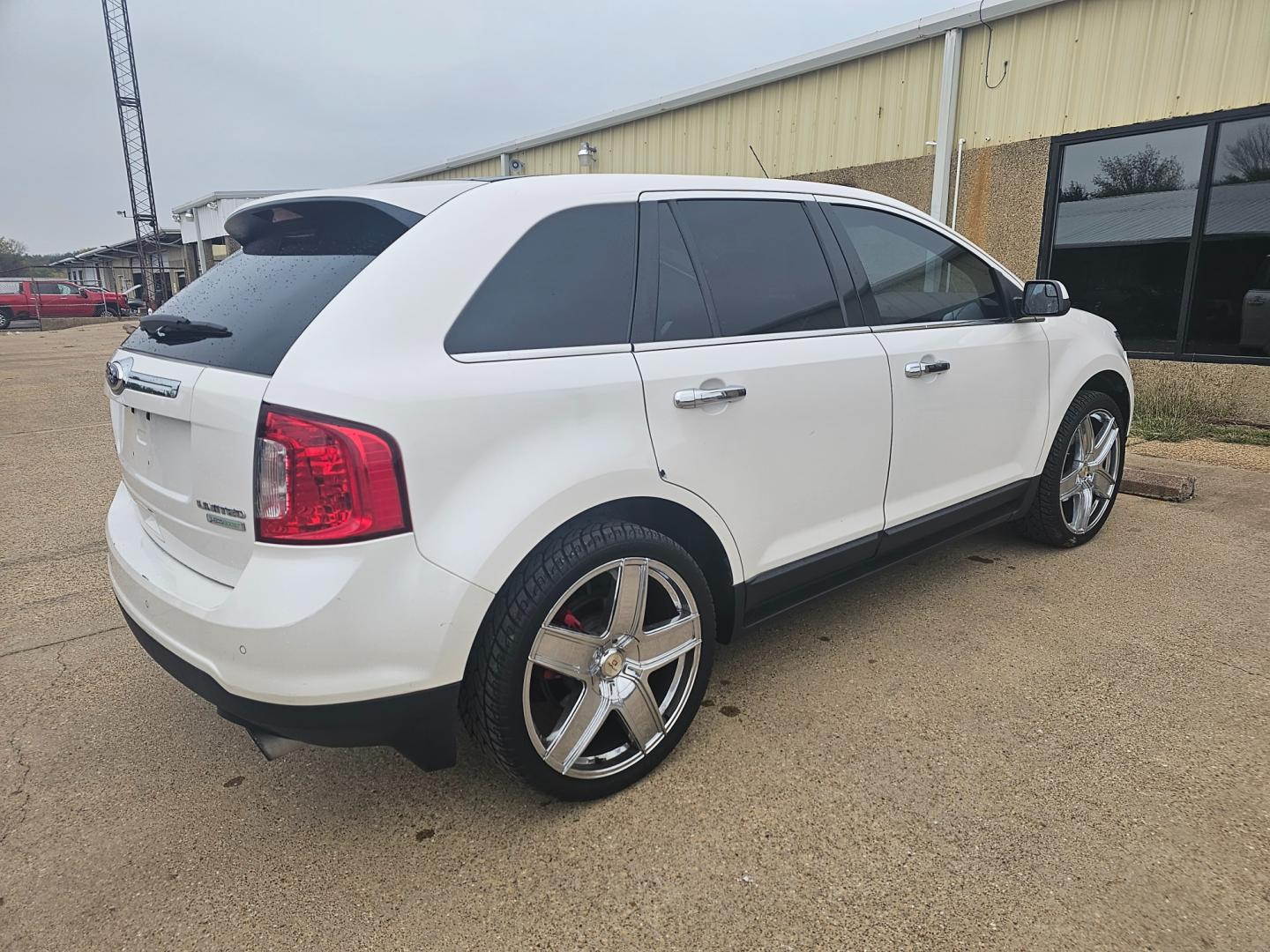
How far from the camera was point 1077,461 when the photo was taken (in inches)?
162

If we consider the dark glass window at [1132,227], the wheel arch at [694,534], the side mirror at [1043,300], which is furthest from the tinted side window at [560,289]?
the dark glass window at [1132,227]

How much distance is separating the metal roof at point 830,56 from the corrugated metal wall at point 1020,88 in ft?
0.44

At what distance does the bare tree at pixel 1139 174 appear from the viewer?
7.05m

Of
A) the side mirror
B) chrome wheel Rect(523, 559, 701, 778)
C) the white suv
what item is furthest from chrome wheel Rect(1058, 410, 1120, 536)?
chrome wheel Rect(523, 559, 701, 778)

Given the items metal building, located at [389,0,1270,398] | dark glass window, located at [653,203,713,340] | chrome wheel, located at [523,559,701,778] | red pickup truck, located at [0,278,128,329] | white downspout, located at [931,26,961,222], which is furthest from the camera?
red pickup truck, located at [0,278,128,329]

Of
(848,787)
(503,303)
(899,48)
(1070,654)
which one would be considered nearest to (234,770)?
(503,303)

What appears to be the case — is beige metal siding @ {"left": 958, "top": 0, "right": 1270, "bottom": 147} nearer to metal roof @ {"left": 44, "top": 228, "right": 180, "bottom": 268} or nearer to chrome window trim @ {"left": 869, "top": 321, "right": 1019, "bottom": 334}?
chrome window trim @ {"left": 869, "top": 321, "right": 1019, "bottom": 334}

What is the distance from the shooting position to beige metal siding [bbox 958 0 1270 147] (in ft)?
21.0

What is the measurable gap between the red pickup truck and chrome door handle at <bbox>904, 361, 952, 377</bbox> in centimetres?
3775

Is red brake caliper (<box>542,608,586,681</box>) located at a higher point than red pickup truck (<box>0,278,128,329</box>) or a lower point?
higher

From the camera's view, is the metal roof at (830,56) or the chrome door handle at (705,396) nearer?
the chrome door handle at (705,396)

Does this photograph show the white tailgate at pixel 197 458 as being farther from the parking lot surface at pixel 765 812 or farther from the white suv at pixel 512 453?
the parking lot surface at pixel 765 812

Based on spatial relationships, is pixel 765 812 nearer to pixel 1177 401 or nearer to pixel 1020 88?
pixel 1177 401

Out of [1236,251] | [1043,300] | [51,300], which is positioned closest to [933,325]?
[1043,300]
